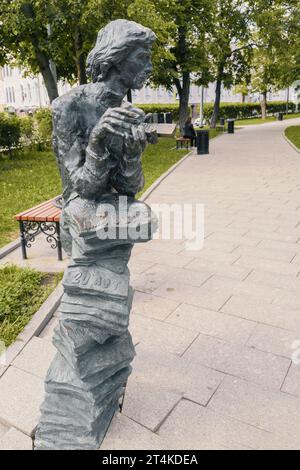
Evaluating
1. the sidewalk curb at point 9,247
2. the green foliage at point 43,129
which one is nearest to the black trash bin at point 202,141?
the green foliage at point 43,129

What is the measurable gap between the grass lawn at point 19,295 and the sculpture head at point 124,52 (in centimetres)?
292

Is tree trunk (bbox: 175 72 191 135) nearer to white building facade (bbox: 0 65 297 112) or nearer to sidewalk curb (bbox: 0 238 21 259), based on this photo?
sidewalk curb (bbox: 0 238 21 259)

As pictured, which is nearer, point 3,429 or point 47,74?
point 3,429

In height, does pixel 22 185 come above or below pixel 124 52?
below

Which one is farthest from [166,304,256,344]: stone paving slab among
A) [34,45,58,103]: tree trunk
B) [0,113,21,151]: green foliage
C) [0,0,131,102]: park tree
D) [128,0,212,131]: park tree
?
[128,0,212,131]: park tree

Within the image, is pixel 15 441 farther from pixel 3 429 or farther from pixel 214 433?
pixel 214 433

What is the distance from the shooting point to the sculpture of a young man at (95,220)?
231cm

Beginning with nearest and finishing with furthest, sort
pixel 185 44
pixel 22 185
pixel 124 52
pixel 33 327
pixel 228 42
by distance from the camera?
1. pixel 124 52
2. pixel 33 327
3. pixel 22 185
4. pixel 185 44
5. pixel 228 42

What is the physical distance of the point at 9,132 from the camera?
16.9 metres

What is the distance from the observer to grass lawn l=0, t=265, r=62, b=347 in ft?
14.6

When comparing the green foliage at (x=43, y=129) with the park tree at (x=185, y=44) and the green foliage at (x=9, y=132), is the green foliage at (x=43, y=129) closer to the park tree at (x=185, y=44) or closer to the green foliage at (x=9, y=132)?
the green foliage at (x=9, y=132)

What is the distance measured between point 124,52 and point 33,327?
3.09 meters

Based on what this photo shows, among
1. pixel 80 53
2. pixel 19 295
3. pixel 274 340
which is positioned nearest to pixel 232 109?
pixel 80 53
